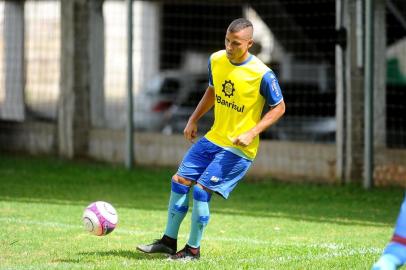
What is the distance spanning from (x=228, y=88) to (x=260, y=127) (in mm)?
450

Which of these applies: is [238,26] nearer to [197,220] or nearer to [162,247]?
[197,220]

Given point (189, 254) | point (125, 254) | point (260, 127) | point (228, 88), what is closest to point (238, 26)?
point (228, 88)

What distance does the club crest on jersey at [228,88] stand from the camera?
8.59 meters

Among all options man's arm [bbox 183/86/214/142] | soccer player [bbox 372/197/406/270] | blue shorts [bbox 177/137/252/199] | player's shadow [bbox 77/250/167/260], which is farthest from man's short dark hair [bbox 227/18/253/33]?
soccer player [bbox 372/197/406/270]

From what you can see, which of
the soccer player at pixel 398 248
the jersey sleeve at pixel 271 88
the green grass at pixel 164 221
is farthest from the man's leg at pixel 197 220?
the soccer player at pixel 398 248

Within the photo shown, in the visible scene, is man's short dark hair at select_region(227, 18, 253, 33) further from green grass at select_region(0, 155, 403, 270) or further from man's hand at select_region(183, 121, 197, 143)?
green grass at select_region(0, 155, 403, 270)

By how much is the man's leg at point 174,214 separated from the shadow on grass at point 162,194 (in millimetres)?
3265

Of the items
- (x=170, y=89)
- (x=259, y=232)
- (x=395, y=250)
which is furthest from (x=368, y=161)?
(x=170, y=89)

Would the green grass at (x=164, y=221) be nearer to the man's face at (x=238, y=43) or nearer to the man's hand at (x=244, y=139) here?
the man's hand at (x=244, y=139)

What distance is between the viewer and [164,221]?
11.2m

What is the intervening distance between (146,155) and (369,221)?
657cm

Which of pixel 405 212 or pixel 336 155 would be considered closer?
pixel 405 212

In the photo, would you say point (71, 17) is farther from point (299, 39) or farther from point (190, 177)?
point (190, 177)

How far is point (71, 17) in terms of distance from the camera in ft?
59.7
